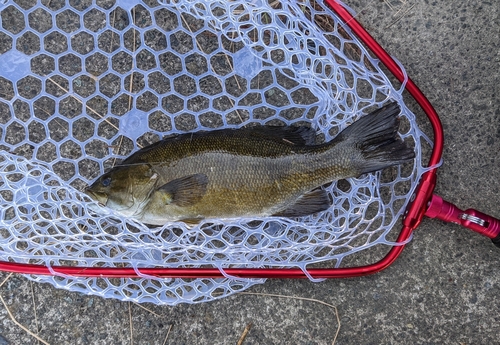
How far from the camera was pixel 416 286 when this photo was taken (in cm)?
257

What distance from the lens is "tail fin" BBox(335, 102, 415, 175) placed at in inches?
85.7

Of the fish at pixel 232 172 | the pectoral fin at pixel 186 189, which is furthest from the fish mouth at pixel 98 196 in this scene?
the pectoral fin at pixel 186 189

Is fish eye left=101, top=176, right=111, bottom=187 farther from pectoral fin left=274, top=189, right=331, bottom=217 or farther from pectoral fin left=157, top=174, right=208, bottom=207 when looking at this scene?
pectoral fin left=274, top=189, right=331, bottom=217

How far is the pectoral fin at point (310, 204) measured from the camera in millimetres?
2320

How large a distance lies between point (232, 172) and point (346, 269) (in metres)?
0.77

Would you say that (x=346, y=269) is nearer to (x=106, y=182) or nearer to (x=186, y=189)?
(x=186, y=189)

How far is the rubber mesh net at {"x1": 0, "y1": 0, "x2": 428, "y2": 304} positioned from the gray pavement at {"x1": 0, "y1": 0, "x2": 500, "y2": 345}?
0.17 meters

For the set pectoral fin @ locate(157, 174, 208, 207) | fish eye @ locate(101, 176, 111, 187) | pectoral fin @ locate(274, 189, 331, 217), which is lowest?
fish eye @ locate(101, 176, 111, 187)

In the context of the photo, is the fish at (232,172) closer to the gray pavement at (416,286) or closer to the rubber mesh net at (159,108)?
the rubber mesh net at (159,108)

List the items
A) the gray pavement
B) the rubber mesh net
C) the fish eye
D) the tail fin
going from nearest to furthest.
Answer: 1. the tail fin
2. the fish eye
3. the rubber mesh net
4. the gray pavement

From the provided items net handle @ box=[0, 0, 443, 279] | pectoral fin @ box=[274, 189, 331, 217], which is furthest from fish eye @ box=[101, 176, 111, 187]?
pectoral fin @ box=[274, 189, 331, 217]

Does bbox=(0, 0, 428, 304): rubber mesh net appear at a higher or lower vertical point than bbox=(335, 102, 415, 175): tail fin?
lower

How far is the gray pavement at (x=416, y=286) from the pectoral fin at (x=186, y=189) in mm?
710

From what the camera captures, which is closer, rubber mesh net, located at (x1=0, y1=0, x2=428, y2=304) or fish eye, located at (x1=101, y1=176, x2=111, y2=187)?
fish eye, located at (x1=101, y1=176, x2=111, y2=187)
